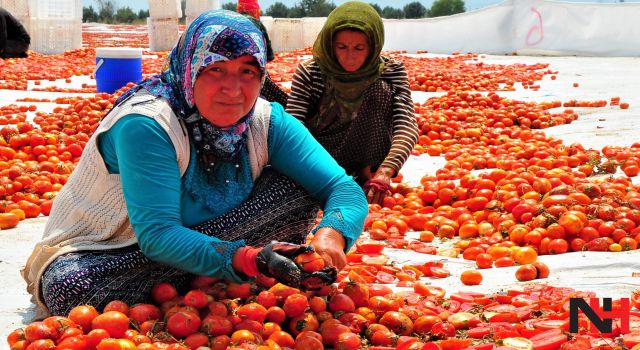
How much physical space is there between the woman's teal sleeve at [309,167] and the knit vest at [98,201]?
0.05 meters

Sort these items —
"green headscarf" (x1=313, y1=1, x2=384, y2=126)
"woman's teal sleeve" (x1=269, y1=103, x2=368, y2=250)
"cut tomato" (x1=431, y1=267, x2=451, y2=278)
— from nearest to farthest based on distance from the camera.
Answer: "woman's teal sleeve" (x1=269, y1=103, x2=368, y2=250) < "cut tomato" (x1=431, y1=267, x2=451, y2=278) < "green headscarf" (x1=313, y1=1, x2=384, y2=126)

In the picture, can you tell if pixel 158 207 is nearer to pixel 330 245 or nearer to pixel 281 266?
pixel 281 266

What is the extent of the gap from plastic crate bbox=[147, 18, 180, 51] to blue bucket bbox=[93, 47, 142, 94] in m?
9.30

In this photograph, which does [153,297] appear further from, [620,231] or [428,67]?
[428,67]

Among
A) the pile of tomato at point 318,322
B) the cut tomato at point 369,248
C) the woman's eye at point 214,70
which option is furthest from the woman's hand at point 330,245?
the cut tomato at point 369,248

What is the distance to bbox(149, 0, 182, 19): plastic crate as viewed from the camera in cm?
1734

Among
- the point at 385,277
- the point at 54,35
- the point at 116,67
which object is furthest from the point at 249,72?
the point at 54,35

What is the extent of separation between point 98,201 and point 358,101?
229 cm

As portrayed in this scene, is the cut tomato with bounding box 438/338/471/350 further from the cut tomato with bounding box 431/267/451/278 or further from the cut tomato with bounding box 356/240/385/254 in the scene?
the cut tomato with bounding box 356/240/385/254

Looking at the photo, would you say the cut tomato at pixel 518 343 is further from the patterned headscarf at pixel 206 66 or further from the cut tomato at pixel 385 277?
the patterned headscarf at pixel 206 66

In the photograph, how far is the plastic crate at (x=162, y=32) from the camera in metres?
17.7

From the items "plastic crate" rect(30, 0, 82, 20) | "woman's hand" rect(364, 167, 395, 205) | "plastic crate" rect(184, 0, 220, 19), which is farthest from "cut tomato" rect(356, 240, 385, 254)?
"plastic crate" rect(30, 0, 82, 20)

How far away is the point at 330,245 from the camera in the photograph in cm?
249

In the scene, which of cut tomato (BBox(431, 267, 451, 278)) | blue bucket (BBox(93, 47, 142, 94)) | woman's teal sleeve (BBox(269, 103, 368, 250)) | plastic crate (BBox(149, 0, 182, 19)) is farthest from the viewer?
plastic crate (BBox(149, 0, 182, 19))
